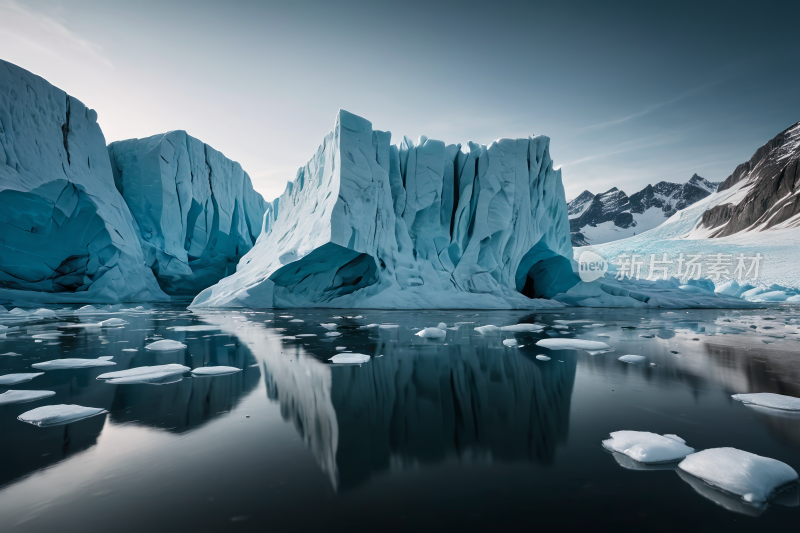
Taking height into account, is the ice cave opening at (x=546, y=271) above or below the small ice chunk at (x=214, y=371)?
above

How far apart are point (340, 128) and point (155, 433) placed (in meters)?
11.6

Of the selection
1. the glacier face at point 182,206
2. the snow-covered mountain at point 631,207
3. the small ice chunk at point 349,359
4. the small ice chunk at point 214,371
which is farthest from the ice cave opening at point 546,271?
the snow-covered mountain at point 631,207

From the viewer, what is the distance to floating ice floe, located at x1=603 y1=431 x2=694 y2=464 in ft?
5.10

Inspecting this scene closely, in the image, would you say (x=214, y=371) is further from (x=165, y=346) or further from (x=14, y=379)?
(x=165, y=346)

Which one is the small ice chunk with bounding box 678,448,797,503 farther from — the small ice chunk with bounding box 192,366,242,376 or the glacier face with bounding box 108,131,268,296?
the glacier face with bounding box 108,131,268,296

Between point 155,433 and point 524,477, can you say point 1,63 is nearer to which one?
point 155,433

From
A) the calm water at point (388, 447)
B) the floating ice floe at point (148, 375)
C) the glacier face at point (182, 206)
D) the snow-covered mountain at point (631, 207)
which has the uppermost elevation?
the snow-covered mountain at point (631, 207)

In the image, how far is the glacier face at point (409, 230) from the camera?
39.4 ft

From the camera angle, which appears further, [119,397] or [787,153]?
[787,153]

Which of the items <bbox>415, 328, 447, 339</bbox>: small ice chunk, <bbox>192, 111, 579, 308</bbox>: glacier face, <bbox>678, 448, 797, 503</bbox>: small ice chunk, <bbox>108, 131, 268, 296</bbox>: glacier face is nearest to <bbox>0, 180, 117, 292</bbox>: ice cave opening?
<bbox>108, 131, 268, 296</bbox>: glacier face

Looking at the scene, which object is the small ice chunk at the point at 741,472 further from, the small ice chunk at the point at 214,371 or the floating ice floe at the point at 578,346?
the small ice chunk at the point at 214,371

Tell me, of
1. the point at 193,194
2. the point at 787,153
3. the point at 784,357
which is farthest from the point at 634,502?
the point at 787,153

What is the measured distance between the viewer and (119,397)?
2.46 m

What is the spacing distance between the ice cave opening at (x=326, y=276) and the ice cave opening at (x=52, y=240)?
640 centimetres
